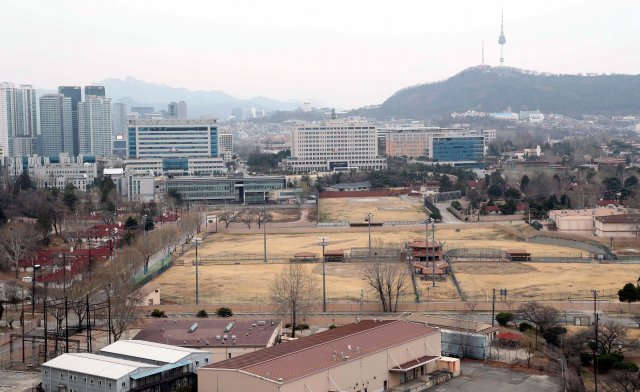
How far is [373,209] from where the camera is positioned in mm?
55781

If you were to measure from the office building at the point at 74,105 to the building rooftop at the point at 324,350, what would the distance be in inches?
3818

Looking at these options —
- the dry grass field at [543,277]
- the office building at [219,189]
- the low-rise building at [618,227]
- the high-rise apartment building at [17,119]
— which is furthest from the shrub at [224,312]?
the high-rise apartment building at [17,119]

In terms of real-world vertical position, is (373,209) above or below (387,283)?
below

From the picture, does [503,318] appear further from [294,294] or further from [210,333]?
[210,333]

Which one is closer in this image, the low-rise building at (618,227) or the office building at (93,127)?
the low-rise building at (618,227)

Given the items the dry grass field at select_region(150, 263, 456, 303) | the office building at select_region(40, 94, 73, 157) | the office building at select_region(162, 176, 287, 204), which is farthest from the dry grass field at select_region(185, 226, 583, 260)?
the office building at select_region(40, 94, 73, 157)

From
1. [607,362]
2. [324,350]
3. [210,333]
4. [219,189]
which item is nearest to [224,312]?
[210,333]

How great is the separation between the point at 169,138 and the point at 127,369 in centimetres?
6648

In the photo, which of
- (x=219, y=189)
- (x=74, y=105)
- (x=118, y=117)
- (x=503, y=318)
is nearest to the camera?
(x=503, y=318)

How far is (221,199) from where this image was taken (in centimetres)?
6359

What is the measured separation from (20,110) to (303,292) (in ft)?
307

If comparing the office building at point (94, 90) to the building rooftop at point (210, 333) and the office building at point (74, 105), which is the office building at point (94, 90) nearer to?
the office building at point (74, 105)

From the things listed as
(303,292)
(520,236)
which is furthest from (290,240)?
(303,292)

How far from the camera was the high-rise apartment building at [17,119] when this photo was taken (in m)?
104
